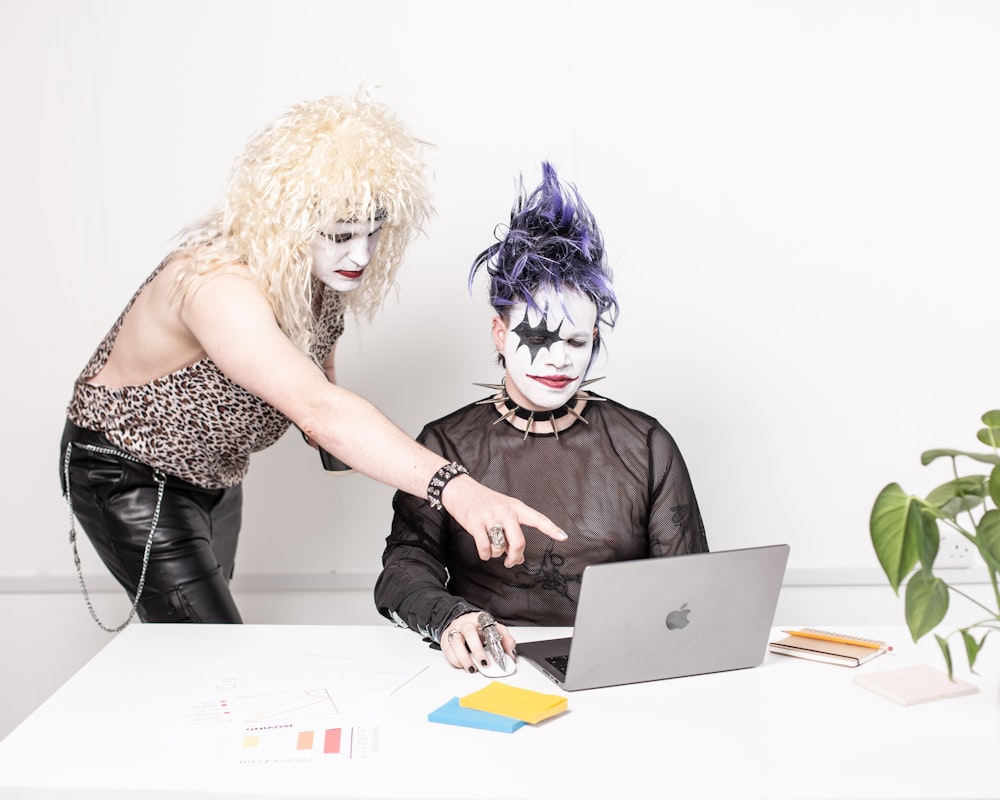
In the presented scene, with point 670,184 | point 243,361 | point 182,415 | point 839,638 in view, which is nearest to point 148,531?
point 182,415

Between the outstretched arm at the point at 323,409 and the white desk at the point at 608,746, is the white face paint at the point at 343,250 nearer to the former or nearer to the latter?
the outstretched arm at the point at 323,409

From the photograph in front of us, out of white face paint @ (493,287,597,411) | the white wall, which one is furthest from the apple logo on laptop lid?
the white wall

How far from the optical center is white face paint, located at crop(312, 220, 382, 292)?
1886mm

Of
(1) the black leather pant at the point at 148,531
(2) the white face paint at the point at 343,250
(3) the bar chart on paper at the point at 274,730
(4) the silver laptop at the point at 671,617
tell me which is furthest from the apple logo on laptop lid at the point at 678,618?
(1) the black leather pant at the point at 148,531

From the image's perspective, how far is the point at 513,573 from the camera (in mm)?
1971

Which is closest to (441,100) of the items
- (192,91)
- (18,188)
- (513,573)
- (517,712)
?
(192,91)

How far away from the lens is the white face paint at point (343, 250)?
1886mm

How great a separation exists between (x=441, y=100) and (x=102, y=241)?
101 centimetres

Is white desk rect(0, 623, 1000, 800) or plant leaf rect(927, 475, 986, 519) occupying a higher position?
plant leaf rect(927, 475, 986, 519)

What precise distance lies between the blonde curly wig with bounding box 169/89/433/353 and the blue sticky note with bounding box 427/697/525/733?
80 cm

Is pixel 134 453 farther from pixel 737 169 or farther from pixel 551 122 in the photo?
pixel 737 169

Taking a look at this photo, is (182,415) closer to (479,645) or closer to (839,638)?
(479,645)

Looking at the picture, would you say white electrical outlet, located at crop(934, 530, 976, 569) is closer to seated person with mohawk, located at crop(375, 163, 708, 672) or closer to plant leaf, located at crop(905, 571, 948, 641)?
seated person with mohawk, located at crop(375, 163, 708, 672)

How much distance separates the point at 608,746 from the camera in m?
1.31
